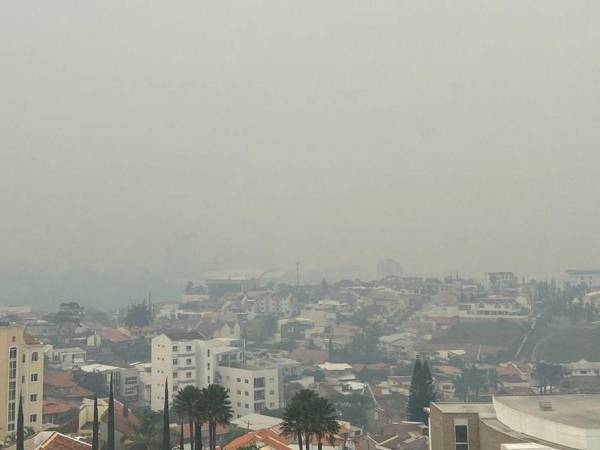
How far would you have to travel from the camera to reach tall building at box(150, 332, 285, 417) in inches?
1453

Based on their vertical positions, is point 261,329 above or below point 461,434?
below

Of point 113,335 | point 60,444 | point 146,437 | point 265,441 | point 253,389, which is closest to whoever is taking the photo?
point 60,444

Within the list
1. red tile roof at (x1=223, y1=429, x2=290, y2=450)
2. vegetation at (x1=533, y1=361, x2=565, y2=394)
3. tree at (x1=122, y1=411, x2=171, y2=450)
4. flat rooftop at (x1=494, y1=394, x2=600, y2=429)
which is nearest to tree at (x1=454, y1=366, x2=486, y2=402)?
vegetation at (x1=533, y1=361, x2=565, y2=394)

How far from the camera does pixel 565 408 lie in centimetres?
1352

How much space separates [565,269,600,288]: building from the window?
10749 cm

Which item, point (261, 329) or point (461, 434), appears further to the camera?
point (261, 329)

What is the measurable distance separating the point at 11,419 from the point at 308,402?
16.5m

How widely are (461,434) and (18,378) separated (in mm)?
18137

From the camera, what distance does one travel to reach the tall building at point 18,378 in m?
25.4

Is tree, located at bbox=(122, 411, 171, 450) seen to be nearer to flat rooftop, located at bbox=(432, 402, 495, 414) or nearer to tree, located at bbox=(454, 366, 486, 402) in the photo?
flat rooftop, located at bbox=(432, 402, 495, 414)

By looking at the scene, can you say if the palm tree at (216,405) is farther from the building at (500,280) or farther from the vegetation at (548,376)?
the building at (500,280)

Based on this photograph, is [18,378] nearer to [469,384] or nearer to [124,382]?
[124,382]

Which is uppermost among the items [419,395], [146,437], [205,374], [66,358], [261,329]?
[146,437]

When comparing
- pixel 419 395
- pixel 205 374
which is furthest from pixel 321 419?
pixel 205 374
